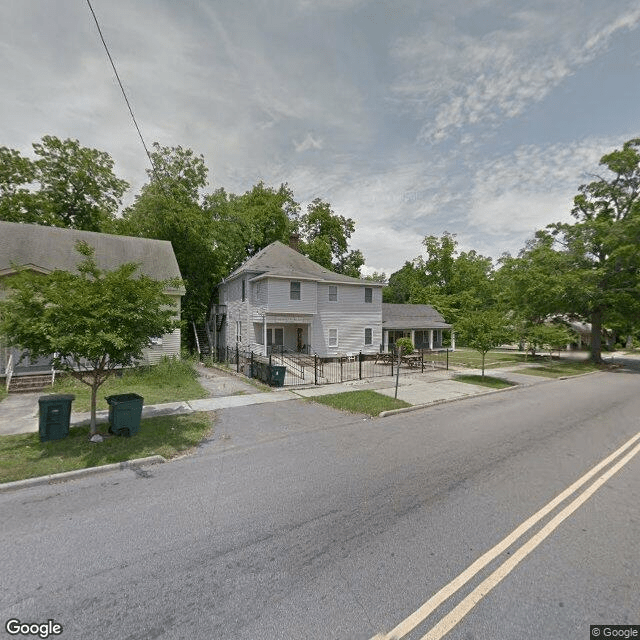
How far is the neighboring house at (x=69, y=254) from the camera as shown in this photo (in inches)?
658

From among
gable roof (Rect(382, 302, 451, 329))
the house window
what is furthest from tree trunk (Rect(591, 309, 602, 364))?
the house window

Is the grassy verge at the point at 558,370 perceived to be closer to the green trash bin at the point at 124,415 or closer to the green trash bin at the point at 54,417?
the green trash bin at the point at 124,415

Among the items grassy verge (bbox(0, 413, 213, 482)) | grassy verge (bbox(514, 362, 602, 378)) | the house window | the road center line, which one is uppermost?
the house window

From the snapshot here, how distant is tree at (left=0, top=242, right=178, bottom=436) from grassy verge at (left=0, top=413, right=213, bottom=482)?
705mm

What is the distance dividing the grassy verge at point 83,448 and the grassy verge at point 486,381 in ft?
45.3

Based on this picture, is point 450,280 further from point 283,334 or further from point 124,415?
point 124,415

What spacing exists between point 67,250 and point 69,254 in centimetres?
39

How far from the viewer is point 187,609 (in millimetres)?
3227

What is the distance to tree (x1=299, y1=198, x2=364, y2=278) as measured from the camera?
4403 cm

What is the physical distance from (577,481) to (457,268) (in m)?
50.4

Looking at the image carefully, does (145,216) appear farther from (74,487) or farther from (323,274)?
(74,487)

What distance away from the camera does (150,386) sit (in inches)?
569

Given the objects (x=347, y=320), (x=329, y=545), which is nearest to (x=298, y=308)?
(x=347, y=320)

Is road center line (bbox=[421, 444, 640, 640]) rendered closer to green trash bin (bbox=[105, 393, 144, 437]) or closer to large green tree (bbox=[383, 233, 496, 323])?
green trash bin (bbox=[105, 393, 144, 437])
